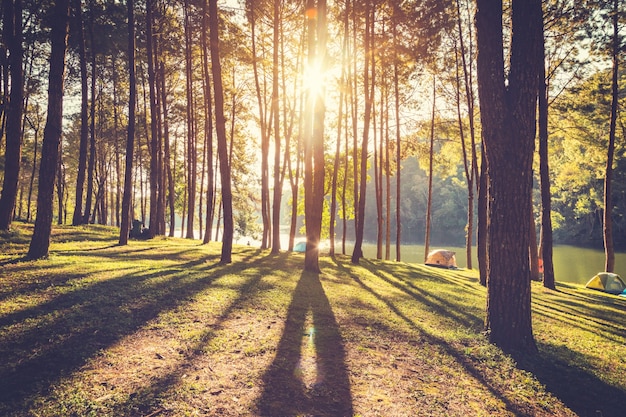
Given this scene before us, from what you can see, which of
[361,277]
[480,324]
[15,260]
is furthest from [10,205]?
[480,324]

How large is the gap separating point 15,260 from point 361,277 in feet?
33.2

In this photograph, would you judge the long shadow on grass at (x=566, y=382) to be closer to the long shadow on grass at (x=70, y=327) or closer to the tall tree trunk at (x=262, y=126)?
the long shadow on grass at (x=70, y=327)

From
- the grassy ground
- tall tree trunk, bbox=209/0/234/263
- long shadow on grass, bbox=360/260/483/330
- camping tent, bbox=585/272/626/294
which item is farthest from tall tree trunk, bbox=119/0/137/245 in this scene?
camping tent, bbox=585/272/626/294

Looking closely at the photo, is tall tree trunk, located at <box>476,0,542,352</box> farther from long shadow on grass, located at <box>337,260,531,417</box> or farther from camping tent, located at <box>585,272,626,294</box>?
camping tent, located at <box>585,272,626,294</box>

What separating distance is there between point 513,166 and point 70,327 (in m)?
7.23

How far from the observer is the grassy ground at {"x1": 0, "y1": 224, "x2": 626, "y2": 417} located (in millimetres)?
3305

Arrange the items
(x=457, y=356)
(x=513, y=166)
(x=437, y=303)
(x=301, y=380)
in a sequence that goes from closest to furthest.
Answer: (x=301, y=380), (x=457, y=356), (x=513, y=166), (x=437, y=303)

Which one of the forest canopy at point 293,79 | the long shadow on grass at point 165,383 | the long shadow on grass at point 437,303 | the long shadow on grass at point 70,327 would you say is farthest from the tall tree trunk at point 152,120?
the long shadow on grass at point 165,383

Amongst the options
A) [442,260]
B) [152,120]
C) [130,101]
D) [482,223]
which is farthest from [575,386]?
[442,260]

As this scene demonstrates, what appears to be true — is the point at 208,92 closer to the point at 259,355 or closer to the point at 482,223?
the point at 482,223

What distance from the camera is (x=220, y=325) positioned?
527cm

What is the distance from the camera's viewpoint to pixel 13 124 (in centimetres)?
1172

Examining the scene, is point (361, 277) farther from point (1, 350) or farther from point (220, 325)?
point (1, 350)

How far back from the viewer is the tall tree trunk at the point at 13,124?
37.2ft
